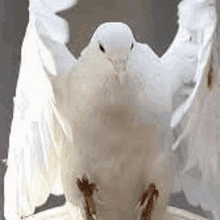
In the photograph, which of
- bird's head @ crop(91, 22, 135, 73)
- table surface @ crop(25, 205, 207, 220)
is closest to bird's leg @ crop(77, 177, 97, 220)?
table surface @ crop(25, 205, 207, 220)

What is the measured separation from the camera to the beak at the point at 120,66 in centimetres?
31

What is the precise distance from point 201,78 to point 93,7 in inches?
6.9

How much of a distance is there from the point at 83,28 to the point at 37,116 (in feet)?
0.47

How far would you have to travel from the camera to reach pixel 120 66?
1.03 feet

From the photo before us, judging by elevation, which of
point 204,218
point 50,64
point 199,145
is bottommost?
point 204,218

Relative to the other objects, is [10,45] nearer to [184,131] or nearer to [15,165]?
[15,165]

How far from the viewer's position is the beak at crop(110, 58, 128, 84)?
310 mm

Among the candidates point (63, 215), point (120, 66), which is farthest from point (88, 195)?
point (120, 66)

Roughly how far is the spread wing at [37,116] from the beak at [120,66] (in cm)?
7

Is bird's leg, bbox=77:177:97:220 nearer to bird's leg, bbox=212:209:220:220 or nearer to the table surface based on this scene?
the table surface

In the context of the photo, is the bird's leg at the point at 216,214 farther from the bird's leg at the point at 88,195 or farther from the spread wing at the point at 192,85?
the bird's leg at the point at 88,195

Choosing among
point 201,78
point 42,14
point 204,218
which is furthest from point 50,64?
point 204,218

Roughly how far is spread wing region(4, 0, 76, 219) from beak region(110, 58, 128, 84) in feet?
0.24

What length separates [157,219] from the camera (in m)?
0.41
